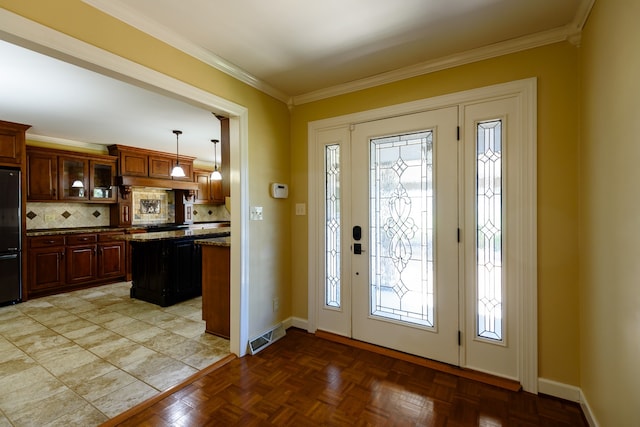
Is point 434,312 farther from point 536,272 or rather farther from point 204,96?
point 204,96

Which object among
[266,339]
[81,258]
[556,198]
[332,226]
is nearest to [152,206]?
[81,258]

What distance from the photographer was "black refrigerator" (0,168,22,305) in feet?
12.8

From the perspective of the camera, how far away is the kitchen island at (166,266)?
3.93m

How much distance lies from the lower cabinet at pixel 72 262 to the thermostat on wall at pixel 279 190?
8.79ft

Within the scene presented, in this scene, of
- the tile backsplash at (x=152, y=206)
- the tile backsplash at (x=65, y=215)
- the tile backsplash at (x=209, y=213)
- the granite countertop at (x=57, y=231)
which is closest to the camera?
the granite countertop at (x=57, y=231)

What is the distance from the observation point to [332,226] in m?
3.02

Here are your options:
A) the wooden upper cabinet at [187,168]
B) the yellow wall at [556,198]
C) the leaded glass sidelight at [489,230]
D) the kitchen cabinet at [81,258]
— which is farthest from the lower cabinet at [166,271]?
the yellow wall at [556,198]

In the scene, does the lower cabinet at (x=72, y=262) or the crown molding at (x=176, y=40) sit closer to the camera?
the crown molding at (x=176, y=40)

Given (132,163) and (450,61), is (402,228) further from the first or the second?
(132,163)

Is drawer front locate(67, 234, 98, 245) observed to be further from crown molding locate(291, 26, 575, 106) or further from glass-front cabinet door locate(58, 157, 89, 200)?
crown molding locate(291, 26, 575, 106)

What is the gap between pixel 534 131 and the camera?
209cm

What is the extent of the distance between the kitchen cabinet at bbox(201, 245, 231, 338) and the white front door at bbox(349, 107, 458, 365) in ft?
4.25

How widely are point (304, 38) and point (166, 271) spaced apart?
334 centimetres

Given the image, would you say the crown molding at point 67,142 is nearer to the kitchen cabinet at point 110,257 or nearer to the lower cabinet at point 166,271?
the kitchen cabinet at point 110,257
